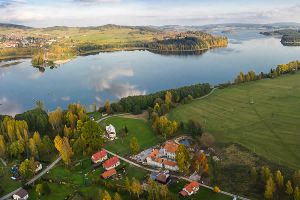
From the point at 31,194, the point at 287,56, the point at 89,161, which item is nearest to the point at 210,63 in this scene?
the point at 287,56

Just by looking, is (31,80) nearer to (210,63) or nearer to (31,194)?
(210,63)

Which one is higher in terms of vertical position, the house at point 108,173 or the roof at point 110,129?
the roof at point 110,129

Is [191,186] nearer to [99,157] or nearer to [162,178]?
[162,178]

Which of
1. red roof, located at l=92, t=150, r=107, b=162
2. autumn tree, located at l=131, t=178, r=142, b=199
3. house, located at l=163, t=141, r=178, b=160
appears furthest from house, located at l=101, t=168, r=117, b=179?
house, located at l=163, t=141, r=178, b=160

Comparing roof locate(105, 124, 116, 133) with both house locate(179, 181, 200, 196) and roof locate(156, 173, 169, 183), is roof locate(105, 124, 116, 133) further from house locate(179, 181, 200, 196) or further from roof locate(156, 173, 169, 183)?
house locate(179, 181, 200, 196)

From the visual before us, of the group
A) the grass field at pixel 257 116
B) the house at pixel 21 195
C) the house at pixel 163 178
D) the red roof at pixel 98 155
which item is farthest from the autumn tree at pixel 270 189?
the house at pixel 21 195

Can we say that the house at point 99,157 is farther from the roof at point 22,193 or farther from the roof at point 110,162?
the roof at point 22,193

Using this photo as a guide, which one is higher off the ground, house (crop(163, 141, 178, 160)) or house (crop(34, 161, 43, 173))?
house (crop(163, 141, 178, 160))
